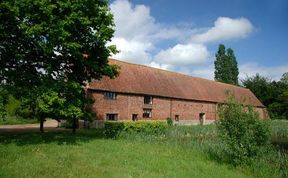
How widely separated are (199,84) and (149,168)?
47087mm

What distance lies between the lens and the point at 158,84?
1898 inches

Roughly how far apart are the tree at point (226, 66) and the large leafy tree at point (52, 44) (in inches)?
2564

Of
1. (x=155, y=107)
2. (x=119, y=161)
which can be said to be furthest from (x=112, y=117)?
(x=119, y=161)

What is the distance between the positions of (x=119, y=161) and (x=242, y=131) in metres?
5.45

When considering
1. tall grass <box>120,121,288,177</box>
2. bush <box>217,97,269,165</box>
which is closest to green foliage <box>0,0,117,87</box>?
tall grass <box>120,121,288,177</box>

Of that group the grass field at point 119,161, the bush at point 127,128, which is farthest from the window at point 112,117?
A: the grass field at point 119,161

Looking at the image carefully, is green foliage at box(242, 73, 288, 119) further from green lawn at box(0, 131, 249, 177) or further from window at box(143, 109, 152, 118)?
green lawn at box(0, 131, 249, 177)

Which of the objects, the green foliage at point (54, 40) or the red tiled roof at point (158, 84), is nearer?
the green foliage at point (54, 40)

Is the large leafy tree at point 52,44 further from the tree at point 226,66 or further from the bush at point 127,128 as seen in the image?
the tree at point 226,66

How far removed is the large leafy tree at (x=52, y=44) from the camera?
61.3ft

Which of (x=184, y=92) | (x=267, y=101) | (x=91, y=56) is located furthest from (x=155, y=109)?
(x=267, y=101)

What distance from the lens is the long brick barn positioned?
38.5 meters

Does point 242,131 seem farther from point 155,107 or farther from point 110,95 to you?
point 155,107

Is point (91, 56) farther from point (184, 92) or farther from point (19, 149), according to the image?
point (184, 92)
